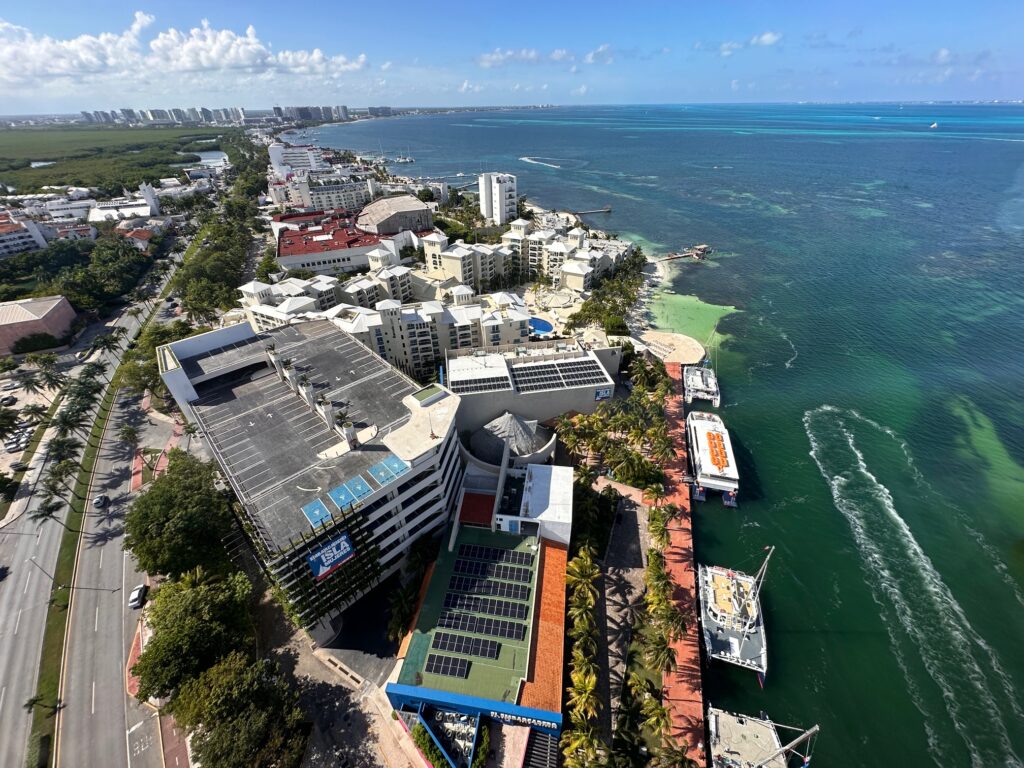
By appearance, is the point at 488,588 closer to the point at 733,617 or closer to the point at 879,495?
the point at 733,617

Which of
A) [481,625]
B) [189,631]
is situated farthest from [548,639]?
[189,631]

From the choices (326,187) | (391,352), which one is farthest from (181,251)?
(391,352)

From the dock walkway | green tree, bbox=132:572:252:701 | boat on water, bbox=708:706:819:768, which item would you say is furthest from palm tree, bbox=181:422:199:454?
boat on water, bbox=708:706:819:768

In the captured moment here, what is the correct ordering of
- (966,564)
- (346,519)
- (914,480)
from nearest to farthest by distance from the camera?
(346,519) < (966,564) < (914,480)

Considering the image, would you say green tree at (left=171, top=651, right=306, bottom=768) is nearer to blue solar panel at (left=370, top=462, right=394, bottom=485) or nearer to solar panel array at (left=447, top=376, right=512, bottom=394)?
blue solar panel at (left=370, top=462, right=394, bottom=485)

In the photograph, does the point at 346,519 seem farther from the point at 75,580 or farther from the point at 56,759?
the point at 75,580

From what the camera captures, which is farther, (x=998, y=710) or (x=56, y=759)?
(x=998, y=710)

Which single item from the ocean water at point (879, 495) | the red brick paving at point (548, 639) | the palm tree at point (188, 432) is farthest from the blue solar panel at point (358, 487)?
the palm tree at point (188, 432)
